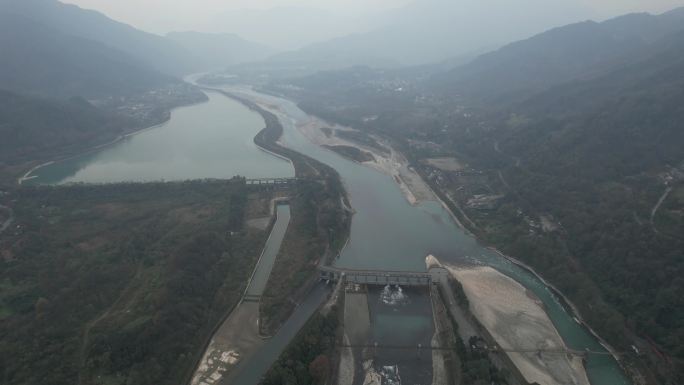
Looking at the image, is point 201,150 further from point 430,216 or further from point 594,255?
point 594,255

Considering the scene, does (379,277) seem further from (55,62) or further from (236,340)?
(55,62)

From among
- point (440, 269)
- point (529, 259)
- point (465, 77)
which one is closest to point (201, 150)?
point (440, 269)

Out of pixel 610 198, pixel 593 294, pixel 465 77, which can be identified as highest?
pixel 465 77

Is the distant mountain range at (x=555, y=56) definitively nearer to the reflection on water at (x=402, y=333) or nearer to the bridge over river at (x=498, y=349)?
the reflection on water at (x=402, y=333)

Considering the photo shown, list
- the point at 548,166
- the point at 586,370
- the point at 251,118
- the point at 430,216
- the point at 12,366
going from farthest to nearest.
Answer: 1. the point at 251,118
2. the point at 548,166
3. the point at 430,216
4. the point at 586,370
5. the point at 12,366

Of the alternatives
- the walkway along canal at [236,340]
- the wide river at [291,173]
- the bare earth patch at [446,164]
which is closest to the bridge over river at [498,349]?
the wide river at [291,173]

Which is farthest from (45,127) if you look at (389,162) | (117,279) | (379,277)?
Result: (379,277)

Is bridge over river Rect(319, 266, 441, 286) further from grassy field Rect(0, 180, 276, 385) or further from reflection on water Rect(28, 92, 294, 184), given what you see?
reflection on water Rect(28, 92, 294, 184)

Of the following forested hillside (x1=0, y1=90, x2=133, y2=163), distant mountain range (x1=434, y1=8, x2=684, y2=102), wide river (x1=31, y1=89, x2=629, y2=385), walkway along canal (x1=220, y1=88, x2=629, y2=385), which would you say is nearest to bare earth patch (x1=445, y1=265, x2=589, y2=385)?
walkway along canal (x1=220, y1=88, x2=629, y2=385)
